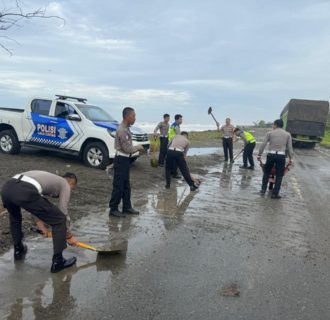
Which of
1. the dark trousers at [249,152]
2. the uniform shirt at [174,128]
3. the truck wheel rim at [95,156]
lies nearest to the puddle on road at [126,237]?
the uniform shirt at [174,128]

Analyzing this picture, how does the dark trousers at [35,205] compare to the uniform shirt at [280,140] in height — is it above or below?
below

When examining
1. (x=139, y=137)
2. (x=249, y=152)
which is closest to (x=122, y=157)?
(x=139, y=137)

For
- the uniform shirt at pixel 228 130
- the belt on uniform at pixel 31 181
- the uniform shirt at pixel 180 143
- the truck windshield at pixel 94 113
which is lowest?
the belt on uniform at pixel 31 181

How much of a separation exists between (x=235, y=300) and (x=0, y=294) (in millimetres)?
2356

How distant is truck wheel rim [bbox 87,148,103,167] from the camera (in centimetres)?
1112

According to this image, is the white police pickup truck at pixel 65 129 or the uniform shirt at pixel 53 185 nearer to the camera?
the uniform shirt at pixel 53 185

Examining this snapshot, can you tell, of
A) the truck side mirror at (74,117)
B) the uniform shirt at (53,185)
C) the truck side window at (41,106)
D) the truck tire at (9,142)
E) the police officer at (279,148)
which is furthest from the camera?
the truck tire at (9,142)

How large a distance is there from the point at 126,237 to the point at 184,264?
124 cm

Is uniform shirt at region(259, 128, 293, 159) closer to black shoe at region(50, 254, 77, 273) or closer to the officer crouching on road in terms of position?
the officer crouching on road

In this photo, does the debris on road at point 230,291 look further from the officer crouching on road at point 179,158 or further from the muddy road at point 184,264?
the officer crouching on road at point 179,158

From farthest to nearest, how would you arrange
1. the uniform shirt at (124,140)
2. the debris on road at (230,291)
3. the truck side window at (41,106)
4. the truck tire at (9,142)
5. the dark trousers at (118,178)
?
the truck tire at (9,142), the truck side window at (41,106), the dark trousers at (118,178), the uniform shirt at (124,140), the debris on road at (230,291)

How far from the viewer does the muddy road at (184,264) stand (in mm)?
3660

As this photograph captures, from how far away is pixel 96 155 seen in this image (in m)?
11.2

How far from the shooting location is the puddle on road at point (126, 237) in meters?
3.70
